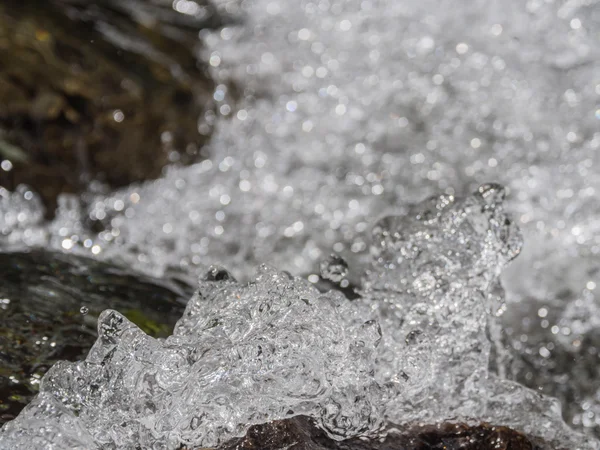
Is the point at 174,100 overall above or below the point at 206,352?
above

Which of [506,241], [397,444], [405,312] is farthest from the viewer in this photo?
[506,241]

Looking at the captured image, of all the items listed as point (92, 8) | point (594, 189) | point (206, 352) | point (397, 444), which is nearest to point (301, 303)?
point (206, 352)

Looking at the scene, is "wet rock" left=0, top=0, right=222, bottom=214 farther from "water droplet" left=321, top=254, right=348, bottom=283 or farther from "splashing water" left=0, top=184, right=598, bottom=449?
"splashing water" left=0, top=184, right=598, bottom=449

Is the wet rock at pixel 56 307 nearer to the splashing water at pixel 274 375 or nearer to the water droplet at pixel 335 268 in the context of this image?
the splashing water at pixel 274 375

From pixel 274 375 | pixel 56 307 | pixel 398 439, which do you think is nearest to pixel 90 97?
pixel 56 307

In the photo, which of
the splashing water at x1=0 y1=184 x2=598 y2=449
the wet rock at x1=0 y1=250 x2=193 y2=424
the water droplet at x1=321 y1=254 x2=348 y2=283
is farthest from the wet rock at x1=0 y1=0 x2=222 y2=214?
the splashing water at x1=0 y1=184 x2=598 y2=449

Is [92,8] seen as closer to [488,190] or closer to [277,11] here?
[277,11]
